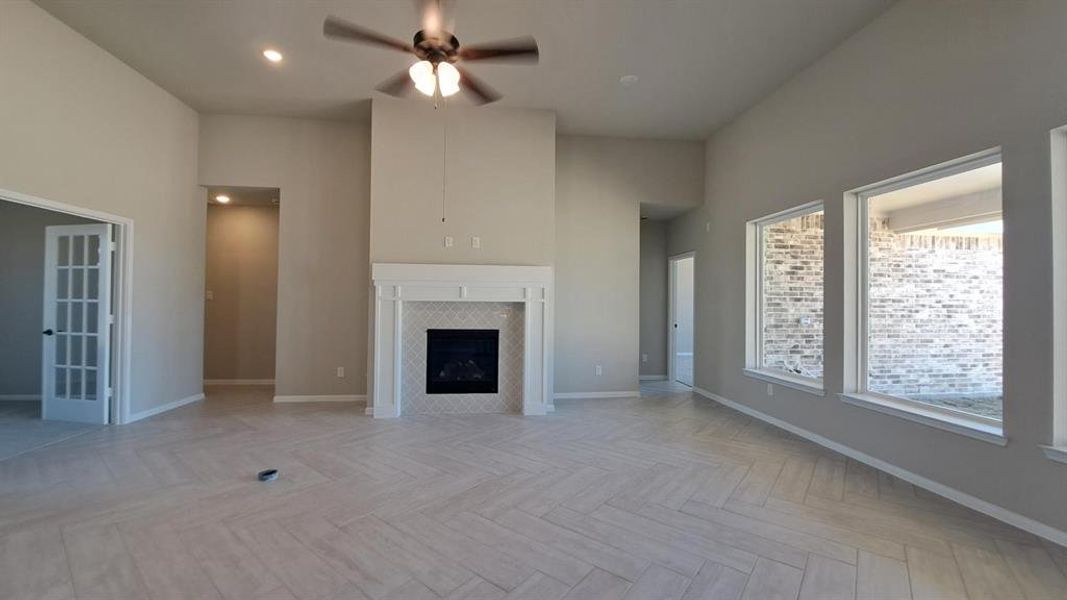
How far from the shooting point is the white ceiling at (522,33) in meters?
3.21

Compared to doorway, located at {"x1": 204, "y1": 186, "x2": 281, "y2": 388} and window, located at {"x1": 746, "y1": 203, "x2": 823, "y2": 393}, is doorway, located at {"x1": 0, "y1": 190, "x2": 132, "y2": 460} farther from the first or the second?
window, located at {"x1": 746, "y1": 203, "x2": 823, "y2": 393}

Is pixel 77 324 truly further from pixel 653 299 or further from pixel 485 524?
pixel 653 299

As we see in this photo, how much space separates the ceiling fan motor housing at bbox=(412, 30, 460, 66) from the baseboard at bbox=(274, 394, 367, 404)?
3998mm

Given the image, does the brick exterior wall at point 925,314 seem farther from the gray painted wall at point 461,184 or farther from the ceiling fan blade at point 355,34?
the ceiling fan blade at point 355,34

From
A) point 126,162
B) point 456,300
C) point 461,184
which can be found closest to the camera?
point 126,162

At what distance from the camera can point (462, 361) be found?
4.84m

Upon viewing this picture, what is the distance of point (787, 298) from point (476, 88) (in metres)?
3.72

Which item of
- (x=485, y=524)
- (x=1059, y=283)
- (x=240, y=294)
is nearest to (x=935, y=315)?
(x=1059, y=283)

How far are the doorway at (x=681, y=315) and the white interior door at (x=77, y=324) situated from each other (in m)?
6.76

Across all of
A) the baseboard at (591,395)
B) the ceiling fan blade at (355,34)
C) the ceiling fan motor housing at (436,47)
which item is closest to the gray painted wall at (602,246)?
the baseboard at (591,395)

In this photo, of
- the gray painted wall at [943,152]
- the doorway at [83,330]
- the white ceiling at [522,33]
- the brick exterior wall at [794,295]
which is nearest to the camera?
the gray painted wall at [943,152]

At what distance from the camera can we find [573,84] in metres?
4.32

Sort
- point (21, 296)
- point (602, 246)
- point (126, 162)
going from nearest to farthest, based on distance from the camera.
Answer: point (126, 162), point (21, 296), point (602, 246)

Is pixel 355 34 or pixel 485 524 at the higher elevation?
pixel 355 34
